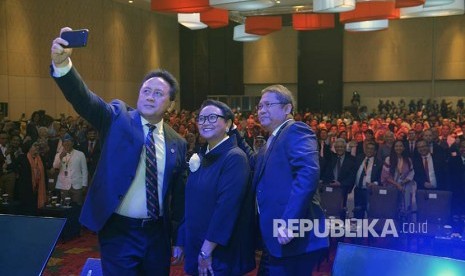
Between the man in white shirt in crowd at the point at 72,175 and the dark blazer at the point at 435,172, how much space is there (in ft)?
13.7

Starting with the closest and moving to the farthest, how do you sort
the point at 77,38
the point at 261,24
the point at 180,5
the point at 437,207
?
1. the point at 77,38
2. the point at 437,207
3. the point at 180,5
4. the point at 261,24

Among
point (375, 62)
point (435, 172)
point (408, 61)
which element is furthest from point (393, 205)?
point (375, 62)

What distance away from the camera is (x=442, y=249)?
14.6ft

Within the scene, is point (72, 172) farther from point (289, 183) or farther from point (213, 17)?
point (213, 17)

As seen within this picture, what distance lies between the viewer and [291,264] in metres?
2.39

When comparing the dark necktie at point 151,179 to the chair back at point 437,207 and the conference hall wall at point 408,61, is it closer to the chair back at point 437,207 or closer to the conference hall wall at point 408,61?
the chair back at point 437,207

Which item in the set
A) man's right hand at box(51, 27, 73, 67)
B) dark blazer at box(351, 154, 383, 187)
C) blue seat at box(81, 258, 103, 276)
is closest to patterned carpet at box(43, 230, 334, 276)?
dark blazer at box(351, 154, 383, 187)

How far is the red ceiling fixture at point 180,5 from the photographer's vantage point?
7891 mm

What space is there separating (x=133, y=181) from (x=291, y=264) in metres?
0.86

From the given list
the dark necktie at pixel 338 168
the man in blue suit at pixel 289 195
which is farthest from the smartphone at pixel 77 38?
the dark necktie at pixel 338 168

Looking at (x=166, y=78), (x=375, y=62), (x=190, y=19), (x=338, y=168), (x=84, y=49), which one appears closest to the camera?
(x=166, y=78)

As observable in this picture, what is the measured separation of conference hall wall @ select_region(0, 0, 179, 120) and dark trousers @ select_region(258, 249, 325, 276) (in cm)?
1221

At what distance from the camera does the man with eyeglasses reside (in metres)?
2.29

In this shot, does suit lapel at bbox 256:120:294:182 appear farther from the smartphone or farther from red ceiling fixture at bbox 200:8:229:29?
red ceiling fixture at bbox 200:8:229:29
